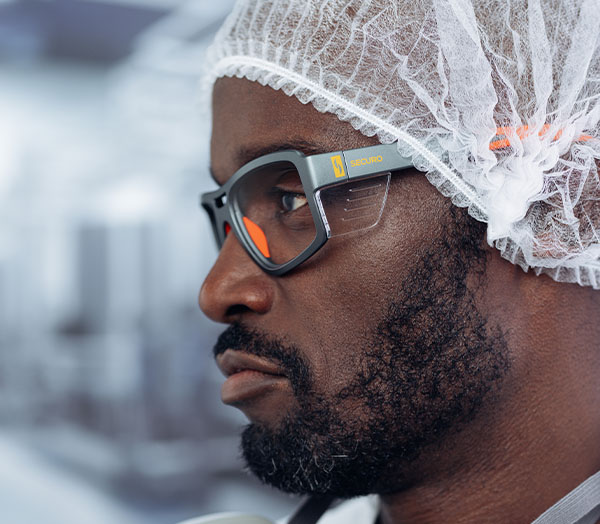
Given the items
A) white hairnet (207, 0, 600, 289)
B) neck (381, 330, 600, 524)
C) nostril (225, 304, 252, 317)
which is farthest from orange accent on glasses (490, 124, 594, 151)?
nostril (225, 304, 252, 317)

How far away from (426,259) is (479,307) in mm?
113

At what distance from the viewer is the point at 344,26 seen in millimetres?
999

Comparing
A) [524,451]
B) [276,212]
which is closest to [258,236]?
[276,212]

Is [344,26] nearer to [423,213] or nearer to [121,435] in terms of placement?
[423,213]

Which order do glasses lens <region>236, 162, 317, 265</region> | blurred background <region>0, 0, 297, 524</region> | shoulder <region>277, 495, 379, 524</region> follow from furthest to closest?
blurred background <region>0, 0, 297, 524</region> → shoulder <region>277, 495, 379, 524</region> → glasses lens <region>236, 162, 317, 265</region>

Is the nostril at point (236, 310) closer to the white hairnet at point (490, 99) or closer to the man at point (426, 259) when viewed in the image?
the man at point (426, 259)

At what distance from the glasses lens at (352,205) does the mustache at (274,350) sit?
20 cm

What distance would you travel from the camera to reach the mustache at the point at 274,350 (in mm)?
1005

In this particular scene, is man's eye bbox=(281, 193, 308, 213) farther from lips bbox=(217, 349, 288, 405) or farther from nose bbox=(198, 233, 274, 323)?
lips bbox=(217, 349, 288, 405)

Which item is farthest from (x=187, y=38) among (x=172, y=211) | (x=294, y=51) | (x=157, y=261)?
(x=294, y=51)

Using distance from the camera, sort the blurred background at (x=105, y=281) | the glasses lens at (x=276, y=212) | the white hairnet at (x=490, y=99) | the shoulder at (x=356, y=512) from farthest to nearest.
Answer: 1. the blurred background at (x=105, y=281)
2. the shoulder at (x=356, y=512)
3. the glasses lens at (x=276, y=212)
4. the white hairnet at (x=490, y=99)

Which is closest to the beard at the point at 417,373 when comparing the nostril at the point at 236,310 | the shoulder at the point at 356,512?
the nostril at the point at 236,310

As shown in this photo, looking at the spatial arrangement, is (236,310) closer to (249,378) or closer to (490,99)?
(249,378)

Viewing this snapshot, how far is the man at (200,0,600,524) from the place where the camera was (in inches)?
37.6
